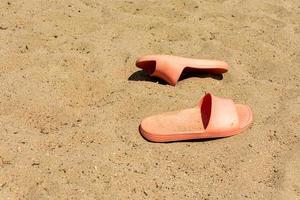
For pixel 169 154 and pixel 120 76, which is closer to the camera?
pixel 169 154

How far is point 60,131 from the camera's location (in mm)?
1805

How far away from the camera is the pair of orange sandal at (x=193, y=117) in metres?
1.79

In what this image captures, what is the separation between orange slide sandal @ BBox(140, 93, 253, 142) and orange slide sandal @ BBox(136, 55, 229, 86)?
19 centimetres

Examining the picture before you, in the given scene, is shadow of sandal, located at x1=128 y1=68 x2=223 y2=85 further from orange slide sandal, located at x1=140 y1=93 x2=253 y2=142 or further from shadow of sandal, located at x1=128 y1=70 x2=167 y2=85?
orange slide sandal, located at x1=140 y1=93 x2=253 y2=142

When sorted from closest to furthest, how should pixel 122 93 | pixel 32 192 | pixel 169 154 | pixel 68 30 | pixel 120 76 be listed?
pixel 32 192
pixel 169 154
pixel 122 93
pixel 120 76
pixel 68 30

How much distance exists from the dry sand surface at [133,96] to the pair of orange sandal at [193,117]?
0.04m

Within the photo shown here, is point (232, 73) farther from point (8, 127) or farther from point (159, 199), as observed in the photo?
point (8, 127)

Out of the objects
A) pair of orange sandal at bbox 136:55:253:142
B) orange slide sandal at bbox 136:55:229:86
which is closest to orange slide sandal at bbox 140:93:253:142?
pair of orange sandal at bbox 136:55:253:142

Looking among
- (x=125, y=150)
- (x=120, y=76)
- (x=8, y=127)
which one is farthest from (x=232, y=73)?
(x=8, y=127)

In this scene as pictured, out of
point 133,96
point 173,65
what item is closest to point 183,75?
point 173,65

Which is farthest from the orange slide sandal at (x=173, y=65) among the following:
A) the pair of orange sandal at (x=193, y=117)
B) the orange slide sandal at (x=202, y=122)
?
the orange slide sandal at (x=202, y=122)

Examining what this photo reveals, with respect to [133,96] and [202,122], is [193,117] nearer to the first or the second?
[202,122]

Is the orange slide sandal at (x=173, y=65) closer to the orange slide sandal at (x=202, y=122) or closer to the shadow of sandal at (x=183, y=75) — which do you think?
the shadow of sandal at (x=183, y=75)

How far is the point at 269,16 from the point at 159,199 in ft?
4.61
